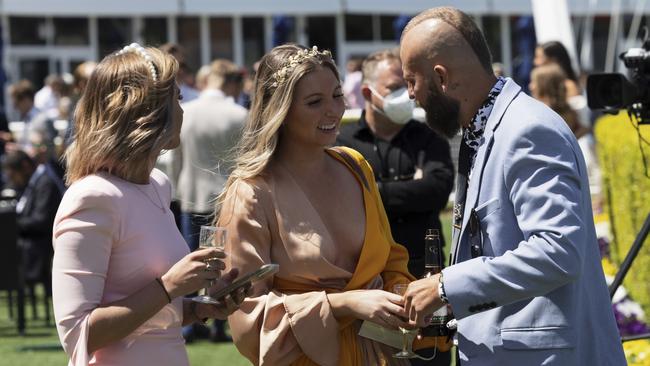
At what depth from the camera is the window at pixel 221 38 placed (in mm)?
32625

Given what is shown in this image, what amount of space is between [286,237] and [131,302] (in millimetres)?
743

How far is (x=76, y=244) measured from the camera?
12.3 feet

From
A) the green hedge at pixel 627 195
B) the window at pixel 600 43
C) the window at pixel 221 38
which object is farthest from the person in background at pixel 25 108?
the window at pixel 600 43

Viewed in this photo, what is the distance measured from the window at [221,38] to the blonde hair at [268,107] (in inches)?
1109

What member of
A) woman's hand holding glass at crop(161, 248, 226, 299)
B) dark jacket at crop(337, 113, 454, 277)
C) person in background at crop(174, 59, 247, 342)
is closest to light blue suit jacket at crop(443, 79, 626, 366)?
woman's hand holding glass at crop(161, 248, 226, 299)

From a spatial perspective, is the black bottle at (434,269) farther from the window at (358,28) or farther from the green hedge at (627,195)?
the window at (358,28)

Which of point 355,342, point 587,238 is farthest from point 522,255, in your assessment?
point 355,342

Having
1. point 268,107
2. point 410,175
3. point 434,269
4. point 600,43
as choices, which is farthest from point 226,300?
point 600,43

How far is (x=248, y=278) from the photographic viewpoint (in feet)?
13.1

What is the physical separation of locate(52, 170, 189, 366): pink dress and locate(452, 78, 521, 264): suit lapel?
3.13 feet

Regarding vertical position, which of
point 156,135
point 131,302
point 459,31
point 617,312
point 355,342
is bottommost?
point 617,312

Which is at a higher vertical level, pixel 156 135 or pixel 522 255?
pixel 156 135

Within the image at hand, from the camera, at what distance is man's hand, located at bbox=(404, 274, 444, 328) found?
3.80m

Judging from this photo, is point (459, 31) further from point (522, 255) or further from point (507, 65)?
point (507, 65)
